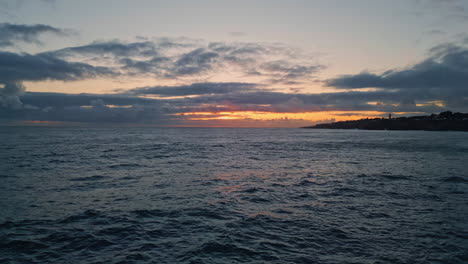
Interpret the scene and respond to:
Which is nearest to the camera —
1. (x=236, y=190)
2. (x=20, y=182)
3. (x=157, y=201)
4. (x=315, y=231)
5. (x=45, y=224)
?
(x=315, y=231)

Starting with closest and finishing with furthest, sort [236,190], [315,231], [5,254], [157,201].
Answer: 1. [5,254]
2. [315,231]
3. [157,201]
4. [236,190]

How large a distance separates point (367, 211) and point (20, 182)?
1050 inches

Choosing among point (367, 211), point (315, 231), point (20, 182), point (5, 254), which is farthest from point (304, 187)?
point (20, 182)

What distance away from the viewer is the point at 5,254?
9641mm

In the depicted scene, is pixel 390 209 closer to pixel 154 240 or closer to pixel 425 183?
pixel 425 183

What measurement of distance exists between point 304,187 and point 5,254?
18.4 metres

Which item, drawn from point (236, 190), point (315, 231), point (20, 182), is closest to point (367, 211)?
point (315, 231)

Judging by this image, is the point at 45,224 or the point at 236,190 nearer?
the point at 45,224

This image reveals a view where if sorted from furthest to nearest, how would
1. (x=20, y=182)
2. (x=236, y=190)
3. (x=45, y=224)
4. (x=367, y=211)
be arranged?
(x=20, y=182) → (x=236, y=190) → (x=367, y=211) → (x=45, y=224)

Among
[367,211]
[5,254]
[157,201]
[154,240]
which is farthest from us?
[157,201]

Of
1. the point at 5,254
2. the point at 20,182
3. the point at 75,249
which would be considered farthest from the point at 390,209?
the point at 20,182

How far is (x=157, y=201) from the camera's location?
16812 millimetres

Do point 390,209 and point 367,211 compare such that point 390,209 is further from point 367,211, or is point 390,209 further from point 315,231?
point 315,231

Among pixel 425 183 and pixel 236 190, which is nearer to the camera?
pixel 236 190
